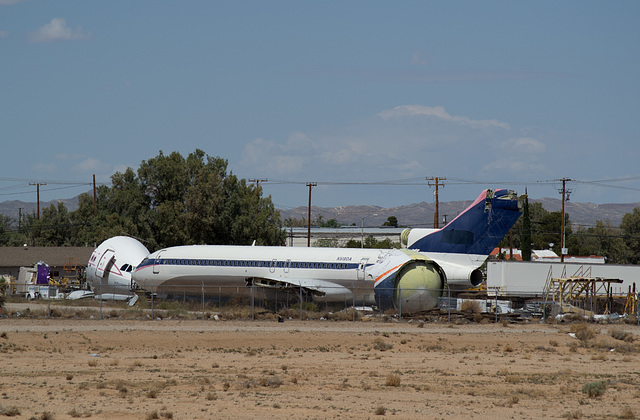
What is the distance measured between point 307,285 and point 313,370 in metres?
18.4

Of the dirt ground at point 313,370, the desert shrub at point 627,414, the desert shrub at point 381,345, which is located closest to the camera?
the desert shrub at point 627,414

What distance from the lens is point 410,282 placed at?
40344 millimetres

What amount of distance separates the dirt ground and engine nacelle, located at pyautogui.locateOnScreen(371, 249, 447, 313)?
229cm

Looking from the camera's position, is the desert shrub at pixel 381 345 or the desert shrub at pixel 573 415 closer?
the desert shrub at pixel 573 415

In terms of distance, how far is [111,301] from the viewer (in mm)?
49375

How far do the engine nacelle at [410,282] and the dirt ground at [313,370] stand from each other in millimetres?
2290

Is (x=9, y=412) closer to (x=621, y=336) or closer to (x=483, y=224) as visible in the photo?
(x=621, y=336)

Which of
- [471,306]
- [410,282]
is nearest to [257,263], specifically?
[410,282]

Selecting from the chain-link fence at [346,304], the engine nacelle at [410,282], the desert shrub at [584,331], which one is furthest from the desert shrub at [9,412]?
the engine nacelle at [410,282]

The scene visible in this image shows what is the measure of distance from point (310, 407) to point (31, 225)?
10847cm

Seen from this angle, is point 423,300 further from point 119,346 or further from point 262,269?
point 119,346

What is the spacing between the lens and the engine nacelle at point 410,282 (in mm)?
40375

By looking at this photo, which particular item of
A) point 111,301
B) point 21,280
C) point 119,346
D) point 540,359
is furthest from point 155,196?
point 540,359

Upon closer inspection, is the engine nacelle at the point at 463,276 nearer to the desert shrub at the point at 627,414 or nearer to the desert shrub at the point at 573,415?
the desert shrub at the point at 627,414
